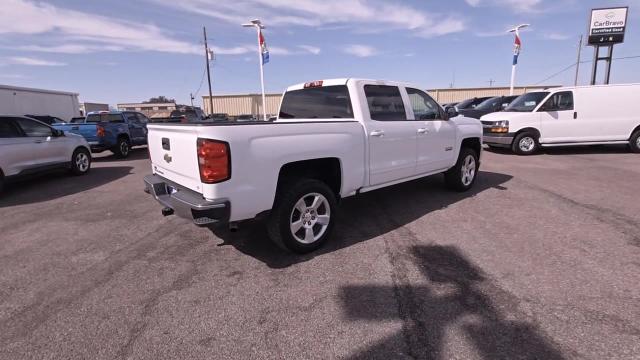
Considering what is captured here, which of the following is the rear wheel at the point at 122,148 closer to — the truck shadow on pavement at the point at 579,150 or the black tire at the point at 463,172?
the black tire at the point at 463,172

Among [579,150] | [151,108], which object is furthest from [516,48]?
[151,108]

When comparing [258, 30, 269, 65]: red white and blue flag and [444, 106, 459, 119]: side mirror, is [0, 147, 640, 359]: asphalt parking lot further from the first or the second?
[258, 30, 269, 65]: red white and blue flag

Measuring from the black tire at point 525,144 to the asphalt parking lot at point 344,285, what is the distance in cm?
546

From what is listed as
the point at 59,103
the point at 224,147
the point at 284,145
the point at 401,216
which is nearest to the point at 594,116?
the point at 401,216

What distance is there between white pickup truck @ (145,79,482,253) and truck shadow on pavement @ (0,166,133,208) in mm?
4234

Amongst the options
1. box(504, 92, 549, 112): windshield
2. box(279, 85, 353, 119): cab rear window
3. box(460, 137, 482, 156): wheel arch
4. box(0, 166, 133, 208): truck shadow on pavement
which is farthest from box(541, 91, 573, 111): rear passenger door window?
A: box(0, 166, 133, 208): truck shadow on pavement

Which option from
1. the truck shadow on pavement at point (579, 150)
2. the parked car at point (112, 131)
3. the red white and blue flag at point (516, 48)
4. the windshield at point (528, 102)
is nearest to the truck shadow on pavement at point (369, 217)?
the windshield at point (528, 102)

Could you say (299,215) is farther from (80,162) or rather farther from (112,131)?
(112,131)

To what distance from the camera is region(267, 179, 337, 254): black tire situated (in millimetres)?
3365

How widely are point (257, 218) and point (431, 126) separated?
3.28 m

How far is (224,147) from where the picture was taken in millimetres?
2814

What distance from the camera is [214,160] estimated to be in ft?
9.27

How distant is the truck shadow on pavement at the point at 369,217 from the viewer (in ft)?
12.4

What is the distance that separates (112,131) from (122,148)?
29.3 inches
